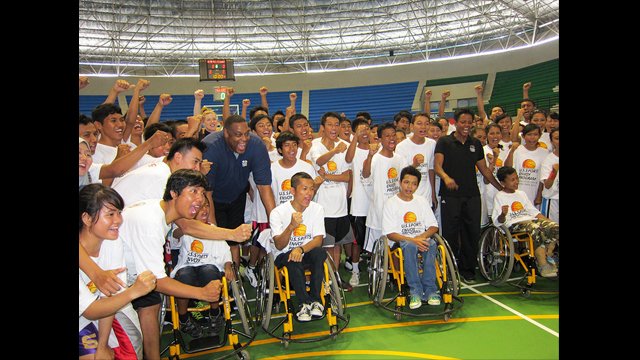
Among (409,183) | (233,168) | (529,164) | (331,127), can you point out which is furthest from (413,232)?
(529,164)

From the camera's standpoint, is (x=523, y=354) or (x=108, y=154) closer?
(x=523, y=354)

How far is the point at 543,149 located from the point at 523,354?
2.82m

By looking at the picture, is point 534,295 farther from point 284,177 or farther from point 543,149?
point 284,177

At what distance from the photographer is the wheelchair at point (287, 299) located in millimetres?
3117

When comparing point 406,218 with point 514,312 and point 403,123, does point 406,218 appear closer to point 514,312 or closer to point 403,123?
point 514,312

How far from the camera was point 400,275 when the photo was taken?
363 cm

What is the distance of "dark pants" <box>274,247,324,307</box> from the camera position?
327 cm

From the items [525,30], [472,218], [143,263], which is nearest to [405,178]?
[472,218]

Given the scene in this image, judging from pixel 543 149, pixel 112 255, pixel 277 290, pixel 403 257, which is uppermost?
pixel 543 149

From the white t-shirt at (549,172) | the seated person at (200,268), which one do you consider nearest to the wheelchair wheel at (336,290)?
the seated person at (200,268)

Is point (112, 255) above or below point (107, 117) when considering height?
below

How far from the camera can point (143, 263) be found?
245cm

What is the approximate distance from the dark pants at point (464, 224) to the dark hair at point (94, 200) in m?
3.22

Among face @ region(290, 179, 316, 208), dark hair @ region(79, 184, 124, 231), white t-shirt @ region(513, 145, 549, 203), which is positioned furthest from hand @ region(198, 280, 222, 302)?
white t-shirt @ region(513, 145, 549, 203)
